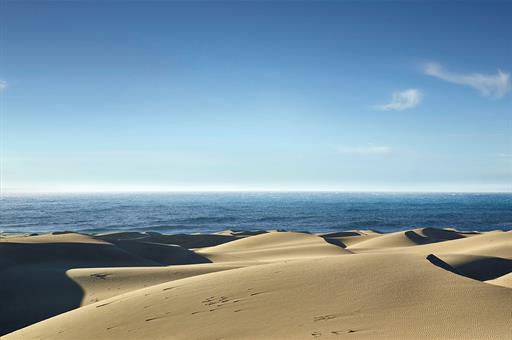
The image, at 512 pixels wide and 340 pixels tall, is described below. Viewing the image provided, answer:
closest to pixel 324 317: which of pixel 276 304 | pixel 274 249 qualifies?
Result: pixel 276 304

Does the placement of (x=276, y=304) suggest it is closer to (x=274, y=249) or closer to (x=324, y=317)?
(x=324, y=317)

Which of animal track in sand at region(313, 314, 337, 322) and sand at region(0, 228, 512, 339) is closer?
sand at region(0, 228, 512, 339)

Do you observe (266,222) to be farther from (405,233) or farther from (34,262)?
(34,262)

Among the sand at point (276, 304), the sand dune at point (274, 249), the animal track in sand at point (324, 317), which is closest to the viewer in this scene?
the sand at point (276, 304)

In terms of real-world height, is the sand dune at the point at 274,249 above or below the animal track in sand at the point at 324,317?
below

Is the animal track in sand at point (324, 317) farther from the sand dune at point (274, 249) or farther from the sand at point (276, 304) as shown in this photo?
the sand dune at point (274, 249)

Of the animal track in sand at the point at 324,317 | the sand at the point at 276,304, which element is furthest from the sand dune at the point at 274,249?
the animal track in sand at the point at 324,317

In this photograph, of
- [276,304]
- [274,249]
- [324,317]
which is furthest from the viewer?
[274,249]

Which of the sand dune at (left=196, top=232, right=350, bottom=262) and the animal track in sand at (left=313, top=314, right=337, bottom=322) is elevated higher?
the animal track in sand at (left=313, top=314, right=337, bottom=322)

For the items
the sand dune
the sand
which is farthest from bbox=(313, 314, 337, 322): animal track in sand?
the sand dune

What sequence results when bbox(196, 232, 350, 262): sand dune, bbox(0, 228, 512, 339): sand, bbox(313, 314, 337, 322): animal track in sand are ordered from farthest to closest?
bbox(196, 232, 350, 262): sand dune, bbox(313, 314, 337, 322): animal track in sand, bbox(0, 228, 512, 339): sand

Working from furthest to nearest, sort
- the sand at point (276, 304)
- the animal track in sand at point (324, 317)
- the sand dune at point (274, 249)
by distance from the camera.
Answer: the sand dune at point (274, 249) < the animal track in sand at point (324, 317) < the sand at point (276, 304)

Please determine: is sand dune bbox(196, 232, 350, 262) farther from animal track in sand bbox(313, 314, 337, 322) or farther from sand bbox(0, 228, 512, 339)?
animal track in sand bbox(313, 314, 337, 322)

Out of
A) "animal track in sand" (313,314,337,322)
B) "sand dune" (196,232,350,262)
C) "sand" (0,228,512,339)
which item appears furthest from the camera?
"sand dune" (196,232,350,262)
